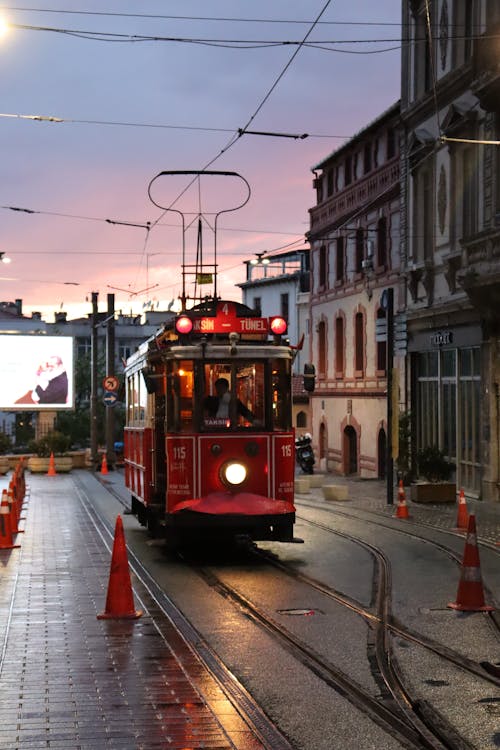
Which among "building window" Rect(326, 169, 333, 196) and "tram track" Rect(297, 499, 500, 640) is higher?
"building window" Rect(326, 169, 333, 196)

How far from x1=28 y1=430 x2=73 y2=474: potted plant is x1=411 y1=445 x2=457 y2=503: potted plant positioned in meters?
22.1

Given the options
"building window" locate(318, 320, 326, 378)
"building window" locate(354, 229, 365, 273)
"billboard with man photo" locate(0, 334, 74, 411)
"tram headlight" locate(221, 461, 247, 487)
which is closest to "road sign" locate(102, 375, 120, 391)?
"billboard with man photo" locate(0, 334, 74, 411)

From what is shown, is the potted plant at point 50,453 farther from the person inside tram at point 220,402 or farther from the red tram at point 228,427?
the person inside tram at point 220,402

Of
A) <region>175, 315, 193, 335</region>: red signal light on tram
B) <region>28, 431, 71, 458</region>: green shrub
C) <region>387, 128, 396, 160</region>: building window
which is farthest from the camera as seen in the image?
<region>28, 431, 71, 458</region>: green shrub

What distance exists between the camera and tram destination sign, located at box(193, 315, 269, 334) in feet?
54.0

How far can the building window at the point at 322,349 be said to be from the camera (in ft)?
154

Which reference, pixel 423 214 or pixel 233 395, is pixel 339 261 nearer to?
pixel 423 214

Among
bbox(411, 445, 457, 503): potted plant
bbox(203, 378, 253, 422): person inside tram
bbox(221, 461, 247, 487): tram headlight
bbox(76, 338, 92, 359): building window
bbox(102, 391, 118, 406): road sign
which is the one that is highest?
bbox(76, 338, 92, 359): building window

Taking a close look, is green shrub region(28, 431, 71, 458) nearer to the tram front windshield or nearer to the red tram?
the red tram

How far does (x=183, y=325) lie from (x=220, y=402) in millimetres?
1138

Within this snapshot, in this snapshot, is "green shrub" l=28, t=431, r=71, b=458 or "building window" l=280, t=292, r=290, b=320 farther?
"building window" l=280, t=292, r=290, b=320

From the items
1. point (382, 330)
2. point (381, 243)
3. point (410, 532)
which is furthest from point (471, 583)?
point (381, 243)

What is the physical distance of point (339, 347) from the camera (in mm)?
44812

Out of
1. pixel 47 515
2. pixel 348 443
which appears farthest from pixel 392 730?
A: pixel 348 443
